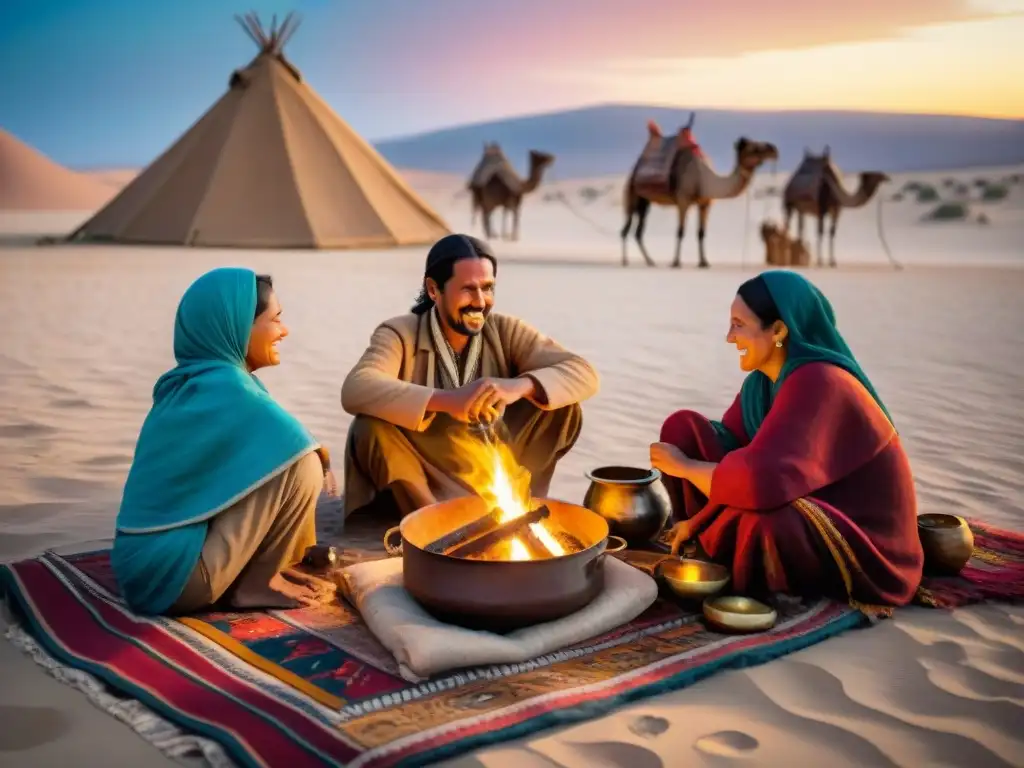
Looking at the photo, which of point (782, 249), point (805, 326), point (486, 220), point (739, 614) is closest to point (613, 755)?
point (739, 614)

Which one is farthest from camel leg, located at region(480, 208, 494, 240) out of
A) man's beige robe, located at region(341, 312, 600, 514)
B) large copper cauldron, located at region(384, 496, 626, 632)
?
large copper cauldron, located at region(384, 496, 626, 632)

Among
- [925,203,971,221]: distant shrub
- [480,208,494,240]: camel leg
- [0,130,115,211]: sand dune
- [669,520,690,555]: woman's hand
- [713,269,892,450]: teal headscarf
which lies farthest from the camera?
[0,130,115,211]: sand dune

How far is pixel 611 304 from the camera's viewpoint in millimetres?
10945

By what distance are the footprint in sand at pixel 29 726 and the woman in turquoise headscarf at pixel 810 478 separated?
1.87 m

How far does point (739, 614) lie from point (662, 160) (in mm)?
13902

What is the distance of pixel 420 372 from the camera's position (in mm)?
3773

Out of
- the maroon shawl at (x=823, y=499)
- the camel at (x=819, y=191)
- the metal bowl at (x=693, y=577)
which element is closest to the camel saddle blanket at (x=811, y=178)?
the camel at (x=819, y=191)

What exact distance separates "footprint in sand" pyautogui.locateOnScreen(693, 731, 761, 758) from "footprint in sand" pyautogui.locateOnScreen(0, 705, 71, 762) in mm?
1456

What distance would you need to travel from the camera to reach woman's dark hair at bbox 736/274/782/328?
3039 millimetres

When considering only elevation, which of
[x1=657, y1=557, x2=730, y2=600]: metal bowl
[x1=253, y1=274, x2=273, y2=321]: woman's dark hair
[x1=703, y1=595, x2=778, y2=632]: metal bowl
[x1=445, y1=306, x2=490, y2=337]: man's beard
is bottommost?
[x1=703, y1=595, x2=778, y2=632]: metal bowl

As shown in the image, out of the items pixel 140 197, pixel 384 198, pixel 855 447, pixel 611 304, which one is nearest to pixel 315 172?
pixel 384 198

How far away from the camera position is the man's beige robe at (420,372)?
11.4 ft

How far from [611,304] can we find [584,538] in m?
8.04

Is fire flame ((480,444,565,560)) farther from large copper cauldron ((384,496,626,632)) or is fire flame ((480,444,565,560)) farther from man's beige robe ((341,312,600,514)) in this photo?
man's beige robe ((341,312,600,514))
